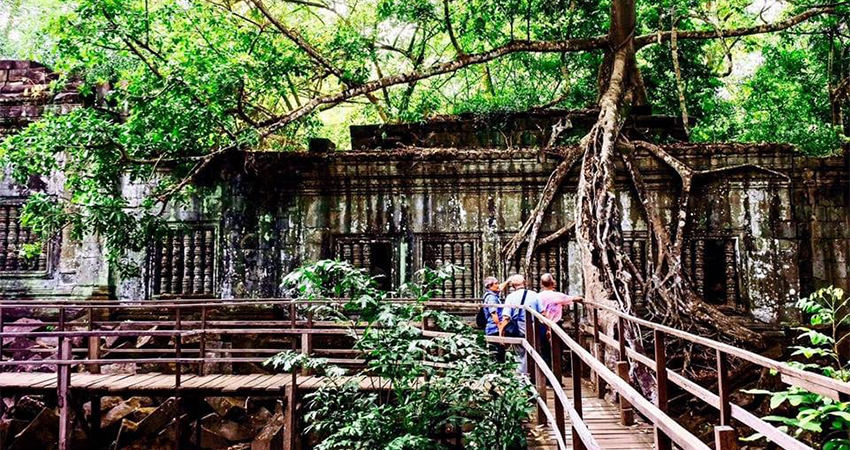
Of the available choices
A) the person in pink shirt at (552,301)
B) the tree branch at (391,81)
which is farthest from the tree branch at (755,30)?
the person in pink shirt at (552,301)

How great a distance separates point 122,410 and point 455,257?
4618 mm

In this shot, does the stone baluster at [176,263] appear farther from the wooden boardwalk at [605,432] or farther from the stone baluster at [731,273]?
the stone baluster at [731,273]

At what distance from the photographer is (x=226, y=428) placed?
22.5ft

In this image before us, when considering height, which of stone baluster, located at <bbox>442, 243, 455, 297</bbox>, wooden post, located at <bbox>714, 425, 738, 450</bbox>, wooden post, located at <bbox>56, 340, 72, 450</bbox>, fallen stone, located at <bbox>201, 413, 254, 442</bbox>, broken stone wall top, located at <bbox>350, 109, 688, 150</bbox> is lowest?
fallen stone, located at <bbox>201, 413, 254, 442</bbox>

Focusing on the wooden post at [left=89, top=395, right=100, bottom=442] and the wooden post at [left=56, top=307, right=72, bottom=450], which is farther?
the wooden post at [left=89, top=395, right=100, bottom=442]

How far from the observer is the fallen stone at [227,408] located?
698 centimetres

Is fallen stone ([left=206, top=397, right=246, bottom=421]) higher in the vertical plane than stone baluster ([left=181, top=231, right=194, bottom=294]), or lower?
lower

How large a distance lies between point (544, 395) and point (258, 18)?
7.84m

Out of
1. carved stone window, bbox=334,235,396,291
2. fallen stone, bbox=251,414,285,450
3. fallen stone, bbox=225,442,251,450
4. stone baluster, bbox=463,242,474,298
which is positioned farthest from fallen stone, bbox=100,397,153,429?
stone baluster, bbox=463,242,474,298

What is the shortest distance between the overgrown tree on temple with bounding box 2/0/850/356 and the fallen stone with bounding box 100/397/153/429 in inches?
86.8

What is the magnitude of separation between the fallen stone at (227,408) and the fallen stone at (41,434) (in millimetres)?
1581

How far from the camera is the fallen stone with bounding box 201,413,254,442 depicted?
6.81 meters

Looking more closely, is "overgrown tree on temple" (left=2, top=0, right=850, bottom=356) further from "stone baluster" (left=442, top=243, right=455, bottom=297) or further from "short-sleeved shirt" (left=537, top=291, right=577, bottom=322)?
"short-sleeved shirt" (left=537, top=291, right=577, bottom=322)

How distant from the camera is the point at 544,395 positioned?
16.5 ft
